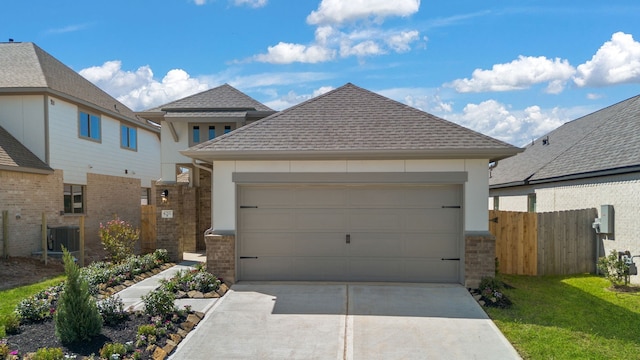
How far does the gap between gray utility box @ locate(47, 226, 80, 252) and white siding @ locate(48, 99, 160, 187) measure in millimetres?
2504

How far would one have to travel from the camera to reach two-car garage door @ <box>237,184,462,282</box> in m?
9.26

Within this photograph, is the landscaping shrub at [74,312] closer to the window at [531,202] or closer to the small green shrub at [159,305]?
the small green shrub at [159,305]

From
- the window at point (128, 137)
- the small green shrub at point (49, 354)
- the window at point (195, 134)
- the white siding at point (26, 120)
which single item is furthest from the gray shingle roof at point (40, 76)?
the small green shrub at point (49, 354)

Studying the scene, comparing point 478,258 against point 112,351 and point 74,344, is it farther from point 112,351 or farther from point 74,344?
point 74,344

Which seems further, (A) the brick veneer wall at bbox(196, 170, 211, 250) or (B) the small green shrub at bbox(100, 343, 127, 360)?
(A) the brick veneer wall at bbox(196, 170, 211, 250)

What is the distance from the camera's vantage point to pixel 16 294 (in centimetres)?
917

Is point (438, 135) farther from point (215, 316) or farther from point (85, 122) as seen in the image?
point (85, 122)

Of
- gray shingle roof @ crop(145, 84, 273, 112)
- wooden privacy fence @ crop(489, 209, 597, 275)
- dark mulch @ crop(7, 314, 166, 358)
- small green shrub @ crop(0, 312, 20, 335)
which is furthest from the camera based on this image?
gray shingle roof @ crop(145, 84, 273, 112)

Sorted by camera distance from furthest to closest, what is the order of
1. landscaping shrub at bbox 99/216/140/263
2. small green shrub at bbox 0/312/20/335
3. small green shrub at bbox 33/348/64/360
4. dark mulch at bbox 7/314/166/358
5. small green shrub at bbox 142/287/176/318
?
1. landscaping shrub at bbox 99/216/140/263
2. small green shrub at bbox 142/287/176/318
3. small green shrub at bbox 0/312/20/335
4. dark mulch at bbox 7/314/166/358
5. small green shrub at bbox 33/348/64/360

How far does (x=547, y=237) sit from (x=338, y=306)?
6323 mm

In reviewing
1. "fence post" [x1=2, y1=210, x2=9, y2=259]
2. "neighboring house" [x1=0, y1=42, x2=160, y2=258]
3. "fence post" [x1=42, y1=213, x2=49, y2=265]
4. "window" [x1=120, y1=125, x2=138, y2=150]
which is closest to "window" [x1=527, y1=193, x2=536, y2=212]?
"neighboring house" [x1=0, y1=42, x2=160, y2=258]

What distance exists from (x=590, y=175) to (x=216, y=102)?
12125mm

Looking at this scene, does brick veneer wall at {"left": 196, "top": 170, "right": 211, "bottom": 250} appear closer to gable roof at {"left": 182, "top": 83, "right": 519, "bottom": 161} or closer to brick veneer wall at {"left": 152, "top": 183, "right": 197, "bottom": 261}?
brick veneer wall at {"left": 152, "top": 183, "right": 197, "bottom": 261}

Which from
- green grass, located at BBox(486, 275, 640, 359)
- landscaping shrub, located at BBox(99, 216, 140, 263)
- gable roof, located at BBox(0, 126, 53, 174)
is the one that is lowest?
green grass, located at BBox(486, 275, 640, 359)
